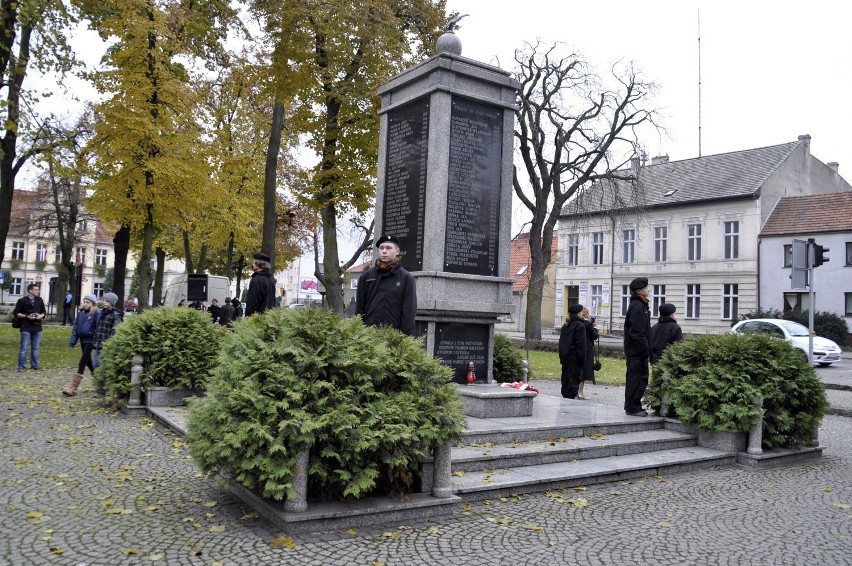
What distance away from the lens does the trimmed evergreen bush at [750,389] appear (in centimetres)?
873

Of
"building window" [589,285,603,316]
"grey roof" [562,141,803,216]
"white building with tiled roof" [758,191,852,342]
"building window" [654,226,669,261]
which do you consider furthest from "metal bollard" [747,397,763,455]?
"building window" [589,285,603,316]

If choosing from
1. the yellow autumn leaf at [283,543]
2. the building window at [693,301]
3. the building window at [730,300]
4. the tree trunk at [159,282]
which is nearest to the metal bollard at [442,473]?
the yellow autumn leaf at [283,543]

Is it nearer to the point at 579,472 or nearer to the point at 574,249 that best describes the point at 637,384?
the point at 579,472

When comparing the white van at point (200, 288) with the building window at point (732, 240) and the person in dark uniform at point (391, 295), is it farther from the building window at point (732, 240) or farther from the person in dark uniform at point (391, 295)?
the building window at point (732, 240)

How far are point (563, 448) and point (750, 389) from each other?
2.80 m

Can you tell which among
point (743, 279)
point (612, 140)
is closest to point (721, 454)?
point (612, 140)

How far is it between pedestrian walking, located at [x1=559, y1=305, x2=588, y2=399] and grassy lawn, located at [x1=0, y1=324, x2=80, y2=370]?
40.5ft

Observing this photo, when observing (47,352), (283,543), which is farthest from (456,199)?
(47,352)

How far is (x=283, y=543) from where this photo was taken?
16.3 ft

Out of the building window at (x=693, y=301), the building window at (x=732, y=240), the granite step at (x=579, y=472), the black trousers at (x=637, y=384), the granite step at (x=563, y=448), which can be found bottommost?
the granite step at (x=579, y=472)

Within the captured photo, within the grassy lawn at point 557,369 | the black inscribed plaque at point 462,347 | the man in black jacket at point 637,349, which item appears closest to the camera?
the black inscribed plaque at point 462,347

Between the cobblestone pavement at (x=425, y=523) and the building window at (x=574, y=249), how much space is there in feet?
141

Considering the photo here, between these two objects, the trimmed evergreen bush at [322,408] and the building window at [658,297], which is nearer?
the trimmed evergreen bush at [322,408]

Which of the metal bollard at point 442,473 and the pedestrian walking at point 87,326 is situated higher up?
the pedestrian walking at point 87,326
